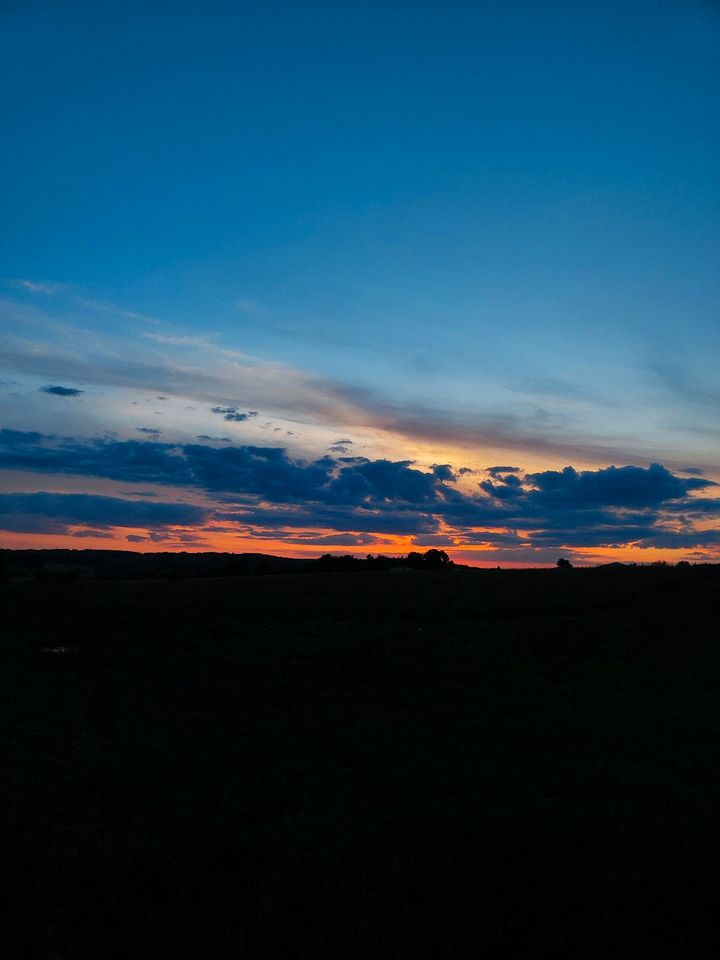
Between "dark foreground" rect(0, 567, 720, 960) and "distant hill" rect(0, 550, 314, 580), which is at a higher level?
"distant hill" rect(0, 550, 314, 580)

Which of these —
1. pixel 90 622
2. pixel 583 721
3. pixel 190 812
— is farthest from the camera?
pixel 90 622

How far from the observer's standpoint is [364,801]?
35.4 ft

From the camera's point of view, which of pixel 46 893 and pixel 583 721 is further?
pixel 583 721

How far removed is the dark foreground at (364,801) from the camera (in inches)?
280

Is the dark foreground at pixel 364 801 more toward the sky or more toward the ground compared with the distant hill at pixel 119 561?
more toward the ground

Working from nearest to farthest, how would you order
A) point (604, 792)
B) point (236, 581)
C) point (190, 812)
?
point (190, 812)
point (604, 792)
point (236, 581)

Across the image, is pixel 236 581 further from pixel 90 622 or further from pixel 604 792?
pixel 604 792

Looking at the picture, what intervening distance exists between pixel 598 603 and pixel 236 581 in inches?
1171

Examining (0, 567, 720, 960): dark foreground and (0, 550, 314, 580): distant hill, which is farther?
(0, 550, 314, 580): distant hill

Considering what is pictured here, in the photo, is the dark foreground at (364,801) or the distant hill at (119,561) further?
the distant hill at (119,561)

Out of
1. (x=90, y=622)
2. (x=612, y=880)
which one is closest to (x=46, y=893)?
(x=612, y=880)

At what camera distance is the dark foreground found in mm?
7109

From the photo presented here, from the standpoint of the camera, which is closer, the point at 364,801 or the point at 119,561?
the point at 364,801

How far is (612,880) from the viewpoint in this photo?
8.13 m
